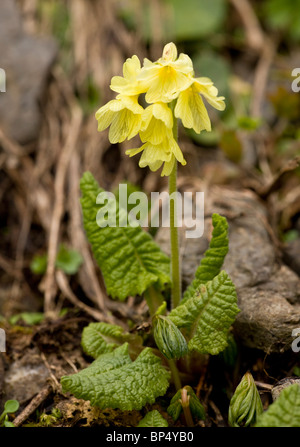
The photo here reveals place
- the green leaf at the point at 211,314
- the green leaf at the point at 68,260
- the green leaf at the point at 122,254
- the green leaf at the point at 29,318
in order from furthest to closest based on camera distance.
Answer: the green leaf at the point at 68,260 < the green leaf at the point at 29,318 < the green leaf at the point at 122,254 < the green leaf at the point at 211,314

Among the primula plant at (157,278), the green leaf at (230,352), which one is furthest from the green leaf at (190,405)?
the green leaf at (230,352)

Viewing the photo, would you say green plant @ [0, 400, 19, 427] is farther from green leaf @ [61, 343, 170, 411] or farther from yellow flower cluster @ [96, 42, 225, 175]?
yellow flower cluster @ [96, 42, 225, 175]

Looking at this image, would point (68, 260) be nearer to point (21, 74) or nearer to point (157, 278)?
point (157, 278)

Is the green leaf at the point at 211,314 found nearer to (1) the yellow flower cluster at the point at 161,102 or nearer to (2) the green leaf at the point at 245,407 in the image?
(2) the green leaf at the point at 245,407

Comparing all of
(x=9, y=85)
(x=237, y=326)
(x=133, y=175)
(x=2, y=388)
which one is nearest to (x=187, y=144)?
(x=133, y=175)

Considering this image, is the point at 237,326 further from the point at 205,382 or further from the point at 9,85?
the point at 9,85
